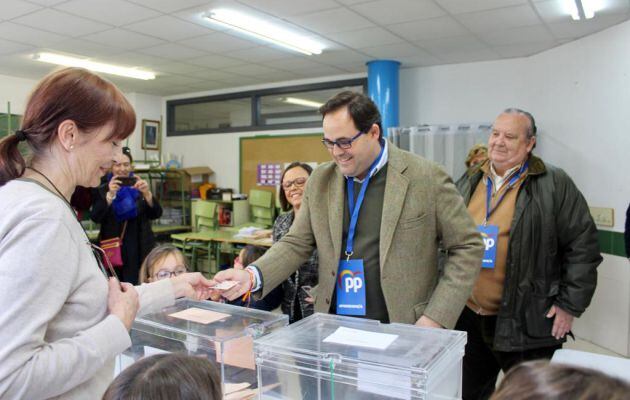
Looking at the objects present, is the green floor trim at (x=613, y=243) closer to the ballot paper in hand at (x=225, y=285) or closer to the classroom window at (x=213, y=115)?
the ballot paper in hand at (x=225, y=285)

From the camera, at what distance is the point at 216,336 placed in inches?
47.2

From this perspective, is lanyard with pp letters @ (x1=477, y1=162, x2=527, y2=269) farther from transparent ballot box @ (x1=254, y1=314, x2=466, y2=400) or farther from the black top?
the black top

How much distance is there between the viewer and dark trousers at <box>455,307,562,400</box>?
2258 millimetres

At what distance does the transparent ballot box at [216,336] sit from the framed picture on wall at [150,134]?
282 inches

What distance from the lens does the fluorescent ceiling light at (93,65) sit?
551cm

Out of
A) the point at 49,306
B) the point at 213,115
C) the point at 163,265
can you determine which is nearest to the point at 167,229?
the point at 213,115

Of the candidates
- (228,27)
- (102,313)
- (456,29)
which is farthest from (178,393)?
(456,29)

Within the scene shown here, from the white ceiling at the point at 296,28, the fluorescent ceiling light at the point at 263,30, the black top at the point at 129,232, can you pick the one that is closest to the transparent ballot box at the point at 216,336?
the black top at the point at 129,232

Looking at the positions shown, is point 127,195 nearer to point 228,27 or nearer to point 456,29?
point 228,27

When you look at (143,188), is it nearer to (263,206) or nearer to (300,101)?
(263,206)

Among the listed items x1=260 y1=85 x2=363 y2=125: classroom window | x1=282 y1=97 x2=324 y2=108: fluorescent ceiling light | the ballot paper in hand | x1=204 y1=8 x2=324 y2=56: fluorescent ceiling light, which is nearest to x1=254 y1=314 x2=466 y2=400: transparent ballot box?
the ballot paper in hand

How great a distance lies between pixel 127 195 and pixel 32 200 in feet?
9.66

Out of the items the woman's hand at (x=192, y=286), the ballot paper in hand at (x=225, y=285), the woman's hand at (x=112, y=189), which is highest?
the woman's hand at (x=112, y=189)

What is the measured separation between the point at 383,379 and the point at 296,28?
4.01 m
